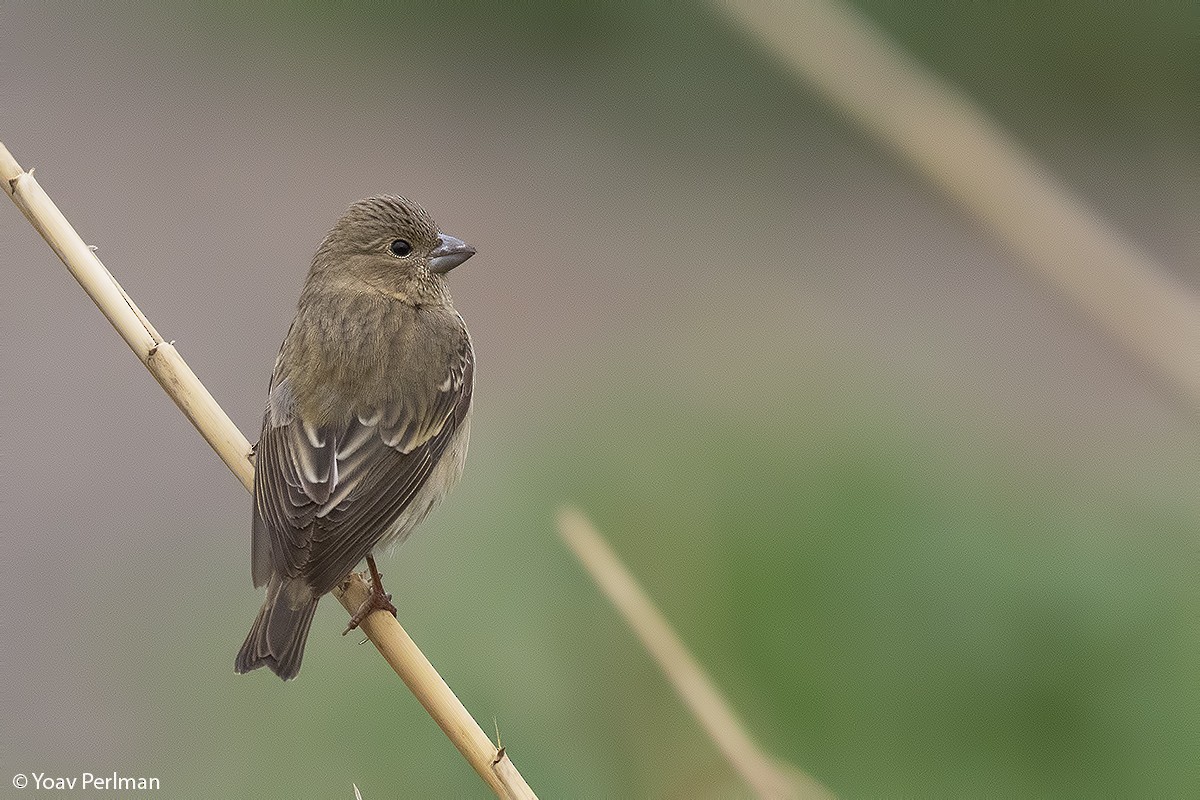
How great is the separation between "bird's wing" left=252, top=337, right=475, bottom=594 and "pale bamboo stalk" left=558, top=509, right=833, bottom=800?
29.5 inches

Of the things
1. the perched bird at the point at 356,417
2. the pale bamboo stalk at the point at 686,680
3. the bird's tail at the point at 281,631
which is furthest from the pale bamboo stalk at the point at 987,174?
the bird's tail at the point at 281,631

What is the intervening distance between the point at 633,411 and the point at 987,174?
3514 mm

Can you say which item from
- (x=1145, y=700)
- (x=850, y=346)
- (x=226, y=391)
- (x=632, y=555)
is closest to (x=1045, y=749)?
(x=1145, y=700)

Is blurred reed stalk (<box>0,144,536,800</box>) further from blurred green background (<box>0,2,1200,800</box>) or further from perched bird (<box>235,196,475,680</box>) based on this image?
blurred green background (<box>0,2,1200,800</box>)

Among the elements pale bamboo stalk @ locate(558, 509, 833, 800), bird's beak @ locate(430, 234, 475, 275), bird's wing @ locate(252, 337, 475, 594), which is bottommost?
pale bamboo stalk @ locate(558, 509, 833, 800)

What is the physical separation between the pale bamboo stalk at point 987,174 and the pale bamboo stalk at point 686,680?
3.13ft

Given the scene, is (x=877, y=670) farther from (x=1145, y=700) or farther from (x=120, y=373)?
(x=120, y=373)

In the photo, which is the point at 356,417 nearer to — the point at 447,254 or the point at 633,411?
the point at 447,254

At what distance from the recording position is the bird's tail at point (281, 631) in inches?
120

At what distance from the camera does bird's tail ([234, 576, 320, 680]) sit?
9.96ft

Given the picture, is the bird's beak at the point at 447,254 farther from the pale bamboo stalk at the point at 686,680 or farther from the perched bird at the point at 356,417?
the pale bamboo stalk at the point at 686,680

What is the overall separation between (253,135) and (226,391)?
2.64 meters

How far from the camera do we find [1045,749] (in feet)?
12.0

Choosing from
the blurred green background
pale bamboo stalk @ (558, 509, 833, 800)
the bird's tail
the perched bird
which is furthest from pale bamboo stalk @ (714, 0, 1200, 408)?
the bird's tail
